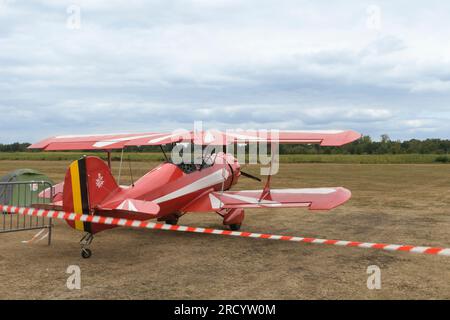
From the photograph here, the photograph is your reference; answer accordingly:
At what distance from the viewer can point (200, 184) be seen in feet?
33.0

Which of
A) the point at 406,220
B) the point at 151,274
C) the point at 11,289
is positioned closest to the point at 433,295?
the point at 151,274

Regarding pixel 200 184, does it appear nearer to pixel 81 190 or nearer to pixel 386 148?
pixel 81 190

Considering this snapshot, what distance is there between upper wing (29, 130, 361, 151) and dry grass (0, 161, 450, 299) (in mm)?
2054

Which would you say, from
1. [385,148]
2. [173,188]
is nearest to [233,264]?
[173,188]

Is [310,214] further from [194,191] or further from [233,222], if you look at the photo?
[194,191]

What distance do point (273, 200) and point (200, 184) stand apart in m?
1.72

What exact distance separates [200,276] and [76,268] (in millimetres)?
2072

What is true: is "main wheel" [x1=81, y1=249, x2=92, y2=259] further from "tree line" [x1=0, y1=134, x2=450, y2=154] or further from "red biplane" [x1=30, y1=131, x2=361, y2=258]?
"tree line" [x1=0, y1=134, x2=450, y2=154]

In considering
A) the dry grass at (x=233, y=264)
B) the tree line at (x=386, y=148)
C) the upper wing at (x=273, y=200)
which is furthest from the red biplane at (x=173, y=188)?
the tree line at (x=386, y=148)

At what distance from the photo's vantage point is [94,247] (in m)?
8.89

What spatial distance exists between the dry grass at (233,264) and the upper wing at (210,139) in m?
2.05

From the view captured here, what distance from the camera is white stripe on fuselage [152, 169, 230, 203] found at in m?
9.07

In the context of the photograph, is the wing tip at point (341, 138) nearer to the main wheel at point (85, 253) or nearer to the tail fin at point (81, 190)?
the tail fin at point (81, 190)

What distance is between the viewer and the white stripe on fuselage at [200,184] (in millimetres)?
9070
